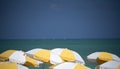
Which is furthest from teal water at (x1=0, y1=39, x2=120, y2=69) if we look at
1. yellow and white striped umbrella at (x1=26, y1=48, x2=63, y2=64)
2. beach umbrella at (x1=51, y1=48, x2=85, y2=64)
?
yellow and white striped umbrella at (x1=26, y1=48, x2=63, y2=64)

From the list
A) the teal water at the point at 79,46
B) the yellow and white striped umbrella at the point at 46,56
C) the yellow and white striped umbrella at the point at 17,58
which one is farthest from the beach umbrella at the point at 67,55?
the teal water at the point at 79,46

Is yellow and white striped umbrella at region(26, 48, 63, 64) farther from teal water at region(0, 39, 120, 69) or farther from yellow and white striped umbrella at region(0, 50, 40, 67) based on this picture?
teal water at region(0, 39, 120, 69)

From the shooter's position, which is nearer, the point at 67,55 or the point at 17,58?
the point at 17,58

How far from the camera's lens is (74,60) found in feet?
22.3

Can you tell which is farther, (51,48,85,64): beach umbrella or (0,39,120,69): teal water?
(0,39,120,69): teal water

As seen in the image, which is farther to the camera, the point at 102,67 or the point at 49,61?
the point at 49,61

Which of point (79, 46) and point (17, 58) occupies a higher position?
point (17, 58)

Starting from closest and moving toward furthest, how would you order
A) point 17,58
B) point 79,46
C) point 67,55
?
point 17,58 < point 67,55 < point 79,46

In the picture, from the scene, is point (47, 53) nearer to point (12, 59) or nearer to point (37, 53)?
point (37, 53)

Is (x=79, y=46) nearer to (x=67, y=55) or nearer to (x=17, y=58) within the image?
(x=67, y=55)

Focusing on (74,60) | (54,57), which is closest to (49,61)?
(54,57)

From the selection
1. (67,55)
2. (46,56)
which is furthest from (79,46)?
(46,56)

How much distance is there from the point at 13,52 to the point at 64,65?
71.9 inches

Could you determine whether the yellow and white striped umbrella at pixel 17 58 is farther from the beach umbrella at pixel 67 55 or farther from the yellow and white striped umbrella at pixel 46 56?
the beach umbrella at pixel 67 55
